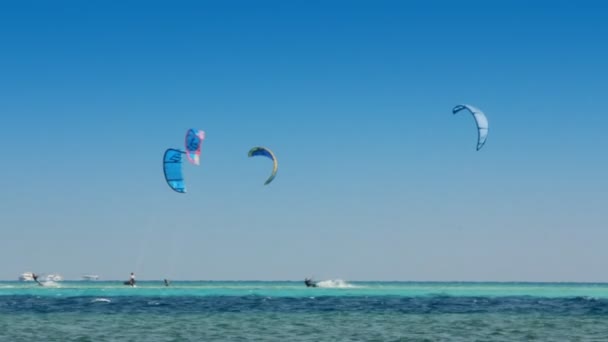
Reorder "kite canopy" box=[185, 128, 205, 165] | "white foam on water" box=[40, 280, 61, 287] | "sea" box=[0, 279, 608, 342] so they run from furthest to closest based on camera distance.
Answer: "white foam on water" box=[40, 280, 61, 287] < "kite canopy" box=[185, 128, 205, 165] < "sea" box=[0, 279, 608, 342]

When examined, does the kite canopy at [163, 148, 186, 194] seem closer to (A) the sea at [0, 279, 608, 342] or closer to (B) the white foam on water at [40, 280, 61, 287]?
(A) the sea at [0, 279, 608, 342]

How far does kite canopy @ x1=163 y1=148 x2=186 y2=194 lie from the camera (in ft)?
122

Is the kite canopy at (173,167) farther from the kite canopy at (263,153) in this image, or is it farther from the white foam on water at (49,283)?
the white foam on water at (49,283)

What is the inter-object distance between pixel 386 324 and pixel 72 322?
33.6 ft

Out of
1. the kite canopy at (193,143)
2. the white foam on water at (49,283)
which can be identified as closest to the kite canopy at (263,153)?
the kite canopy at (193,143)

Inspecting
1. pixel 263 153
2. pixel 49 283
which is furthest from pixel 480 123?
pixel 49 283

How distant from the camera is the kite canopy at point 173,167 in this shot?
37.2 m

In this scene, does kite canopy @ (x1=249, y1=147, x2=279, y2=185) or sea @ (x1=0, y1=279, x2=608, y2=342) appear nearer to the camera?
sea @ (x1=0, y1=279, x2=608, y2=342)

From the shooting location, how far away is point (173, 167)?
37562mm

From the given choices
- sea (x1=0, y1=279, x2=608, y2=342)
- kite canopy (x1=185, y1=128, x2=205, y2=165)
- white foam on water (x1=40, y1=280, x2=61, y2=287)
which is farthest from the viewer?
white foam on water (x1=40, y1=280, x2=61, y2=287)

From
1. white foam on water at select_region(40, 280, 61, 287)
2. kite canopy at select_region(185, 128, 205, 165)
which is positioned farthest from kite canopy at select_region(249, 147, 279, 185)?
white foam on water at select_region(40, 280, 61, 287)

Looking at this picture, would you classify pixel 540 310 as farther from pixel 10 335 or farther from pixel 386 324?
pixel 10 335

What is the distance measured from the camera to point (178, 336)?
81.6 ft

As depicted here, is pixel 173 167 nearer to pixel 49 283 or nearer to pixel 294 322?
pixel 294 322
